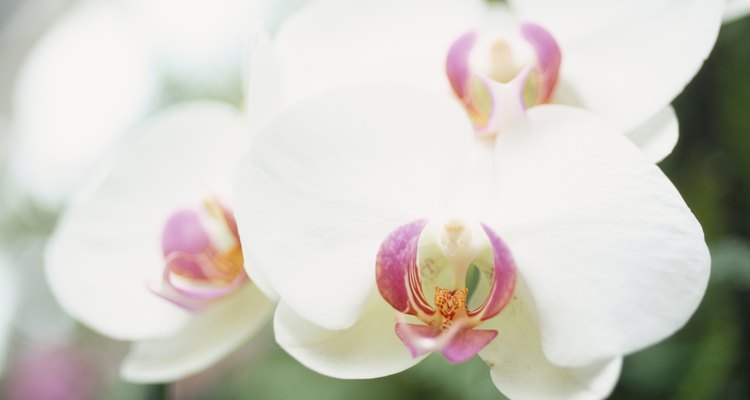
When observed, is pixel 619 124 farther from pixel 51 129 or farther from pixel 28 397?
pixel 51 129

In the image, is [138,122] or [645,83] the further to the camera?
[138,122]

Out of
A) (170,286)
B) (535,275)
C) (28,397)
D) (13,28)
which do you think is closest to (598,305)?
(535,275)

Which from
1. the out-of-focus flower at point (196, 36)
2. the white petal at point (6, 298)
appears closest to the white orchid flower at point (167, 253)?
the out-of-focus flower at point (196, 36)

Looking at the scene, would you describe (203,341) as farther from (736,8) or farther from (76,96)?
(76,96)

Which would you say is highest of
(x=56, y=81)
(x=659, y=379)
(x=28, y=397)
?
(x=659, y=379)

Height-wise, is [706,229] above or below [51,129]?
above

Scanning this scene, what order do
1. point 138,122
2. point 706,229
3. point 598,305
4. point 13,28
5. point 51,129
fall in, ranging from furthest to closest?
point 13,28, point 51,129, point 138,122, point 706,229, point 598,305
